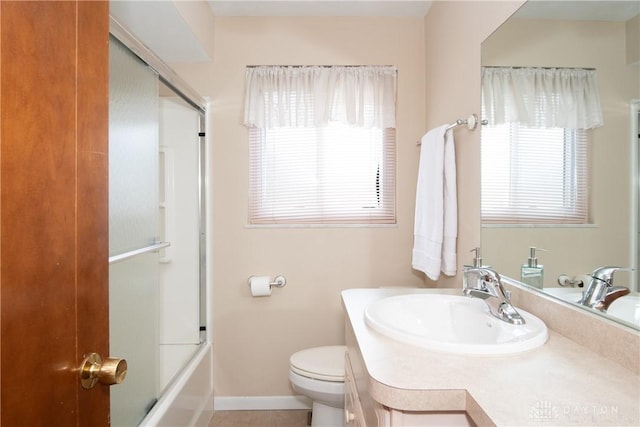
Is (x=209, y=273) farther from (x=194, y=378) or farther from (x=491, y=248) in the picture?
(x=491, y=248)

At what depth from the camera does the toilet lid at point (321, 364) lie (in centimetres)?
166

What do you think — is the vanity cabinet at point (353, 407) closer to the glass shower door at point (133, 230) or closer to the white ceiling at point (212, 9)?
the glass shower door at point (133, 230)

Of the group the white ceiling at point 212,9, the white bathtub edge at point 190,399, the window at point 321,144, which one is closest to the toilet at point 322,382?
the white bathtub edge at point 190,399

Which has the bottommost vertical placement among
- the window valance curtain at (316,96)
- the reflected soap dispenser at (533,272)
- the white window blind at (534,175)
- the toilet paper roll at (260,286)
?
the toilet paper roll at (260,286)

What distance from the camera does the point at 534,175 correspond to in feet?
3.70

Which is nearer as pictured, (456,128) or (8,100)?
(8,100)

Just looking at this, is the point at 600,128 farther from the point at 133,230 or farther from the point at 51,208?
the point at 133,230

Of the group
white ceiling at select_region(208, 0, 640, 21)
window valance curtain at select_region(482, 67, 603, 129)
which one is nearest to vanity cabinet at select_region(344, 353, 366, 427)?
window valance curtain at select_region(482, 67, 603, 129)

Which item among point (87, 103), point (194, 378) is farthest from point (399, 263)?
point (87, 103)

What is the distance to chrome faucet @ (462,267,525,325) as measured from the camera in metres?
1.03

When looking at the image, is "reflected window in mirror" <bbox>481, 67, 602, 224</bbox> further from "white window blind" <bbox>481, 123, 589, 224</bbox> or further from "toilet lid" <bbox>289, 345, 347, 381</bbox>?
"toilet lid" <bbox>289, 345, 347, 381</bbox>

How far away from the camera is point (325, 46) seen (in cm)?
218

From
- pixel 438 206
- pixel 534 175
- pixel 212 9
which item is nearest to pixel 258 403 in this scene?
pixel 438 206

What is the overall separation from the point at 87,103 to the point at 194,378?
1652 millimetres
